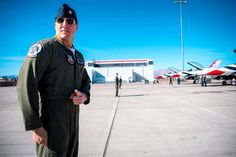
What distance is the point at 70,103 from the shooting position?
1.88m

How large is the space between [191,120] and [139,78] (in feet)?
288

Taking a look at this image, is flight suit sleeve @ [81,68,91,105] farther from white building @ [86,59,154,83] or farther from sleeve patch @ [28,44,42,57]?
white building @ [86,59,154,83]

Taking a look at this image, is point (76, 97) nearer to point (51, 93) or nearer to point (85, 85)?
point (51, 93)

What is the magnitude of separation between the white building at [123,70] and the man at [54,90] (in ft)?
283

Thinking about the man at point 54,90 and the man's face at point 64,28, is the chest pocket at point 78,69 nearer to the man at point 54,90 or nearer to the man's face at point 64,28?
the man at point 54,90

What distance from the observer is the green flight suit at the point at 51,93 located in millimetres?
1529

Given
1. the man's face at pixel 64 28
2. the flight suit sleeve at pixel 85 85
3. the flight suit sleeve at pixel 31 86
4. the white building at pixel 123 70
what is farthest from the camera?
the white building at pixel 123 70

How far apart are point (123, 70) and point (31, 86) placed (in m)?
90.4

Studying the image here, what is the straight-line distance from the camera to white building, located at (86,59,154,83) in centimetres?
9069

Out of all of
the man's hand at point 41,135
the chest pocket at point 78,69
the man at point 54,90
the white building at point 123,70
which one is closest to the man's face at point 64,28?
the man at point 54,90

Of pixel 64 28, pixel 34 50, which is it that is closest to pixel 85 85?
pixel 64 28

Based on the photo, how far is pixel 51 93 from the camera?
5.73ft

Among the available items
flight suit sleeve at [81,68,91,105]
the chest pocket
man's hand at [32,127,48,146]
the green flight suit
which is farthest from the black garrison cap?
man's hand at [32,127,48,146]

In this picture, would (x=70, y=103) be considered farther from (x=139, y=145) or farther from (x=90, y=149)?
(x=139, y=145)
